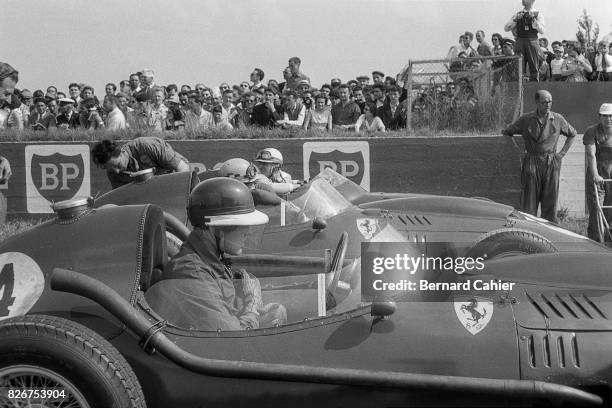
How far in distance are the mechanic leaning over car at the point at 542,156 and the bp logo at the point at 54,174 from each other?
229 inches

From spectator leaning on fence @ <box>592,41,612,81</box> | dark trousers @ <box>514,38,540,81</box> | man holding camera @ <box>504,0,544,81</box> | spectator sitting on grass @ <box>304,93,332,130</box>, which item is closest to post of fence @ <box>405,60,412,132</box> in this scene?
spectator sitting on grass @ <box>304,93,332,130</box>

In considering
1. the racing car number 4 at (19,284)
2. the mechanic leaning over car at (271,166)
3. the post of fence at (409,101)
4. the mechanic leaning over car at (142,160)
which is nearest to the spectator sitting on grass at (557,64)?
the post of fence at (409,101)

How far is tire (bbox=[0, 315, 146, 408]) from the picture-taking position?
329 cm

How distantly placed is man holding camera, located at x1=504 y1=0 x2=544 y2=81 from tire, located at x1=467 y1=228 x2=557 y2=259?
6.58 m

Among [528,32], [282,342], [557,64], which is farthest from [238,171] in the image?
[557,64]

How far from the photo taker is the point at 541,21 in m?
12.2

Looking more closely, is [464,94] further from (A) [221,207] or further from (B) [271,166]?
(A) [221,207]

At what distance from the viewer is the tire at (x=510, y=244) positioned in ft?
20.7

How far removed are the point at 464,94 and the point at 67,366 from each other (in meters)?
9.26

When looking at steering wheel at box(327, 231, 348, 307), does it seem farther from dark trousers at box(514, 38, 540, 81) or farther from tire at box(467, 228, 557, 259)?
dark trousers at box(514, 38, 540, 81)

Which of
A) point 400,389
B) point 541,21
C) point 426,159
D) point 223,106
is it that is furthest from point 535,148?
point 400,389

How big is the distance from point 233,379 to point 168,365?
0.28 m

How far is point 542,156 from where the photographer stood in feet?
32.2

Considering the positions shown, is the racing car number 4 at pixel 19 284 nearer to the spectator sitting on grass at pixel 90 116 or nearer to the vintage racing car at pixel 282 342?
the vintage racing car at pixel 282 342
